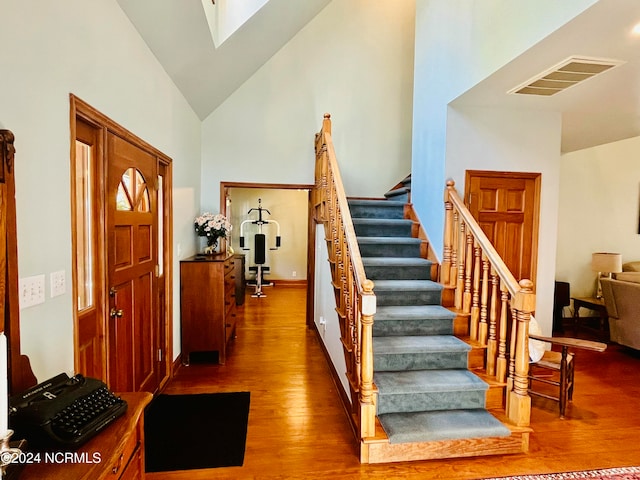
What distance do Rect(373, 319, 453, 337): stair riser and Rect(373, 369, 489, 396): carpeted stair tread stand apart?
0.36 meters

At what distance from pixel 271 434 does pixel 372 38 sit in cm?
494

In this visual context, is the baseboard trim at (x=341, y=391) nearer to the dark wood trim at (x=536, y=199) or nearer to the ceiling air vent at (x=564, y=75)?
the dark wood trim at (x=536, y=199)

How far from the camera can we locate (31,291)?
1367mm

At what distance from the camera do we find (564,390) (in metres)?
2.81

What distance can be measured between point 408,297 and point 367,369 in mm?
1177

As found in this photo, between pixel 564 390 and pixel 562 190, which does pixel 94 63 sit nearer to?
pixel 564 390

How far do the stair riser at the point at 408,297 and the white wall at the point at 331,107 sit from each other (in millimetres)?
2047

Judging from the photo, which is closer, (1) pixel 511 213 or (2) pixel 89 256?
(2) pixel 89 256

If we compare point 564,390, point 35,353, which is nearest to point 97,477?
point 35,353

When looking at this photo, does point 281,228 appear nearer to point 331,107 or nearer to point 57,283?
point 331,107

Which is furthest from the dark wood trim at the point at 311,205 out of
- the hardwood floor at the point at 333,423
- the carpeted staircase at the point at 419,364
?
the carpeted staircase at the point at 419,364

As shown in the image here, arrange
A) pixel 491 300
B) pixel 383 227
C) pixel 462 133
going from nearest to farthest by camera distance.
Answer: pixel 491 300 < pixel 462 133 < pixel 383 227

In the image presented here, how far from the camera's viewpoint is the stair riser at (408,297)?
3.25 m

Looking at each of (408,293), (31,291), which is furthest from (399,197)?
(31,291)
